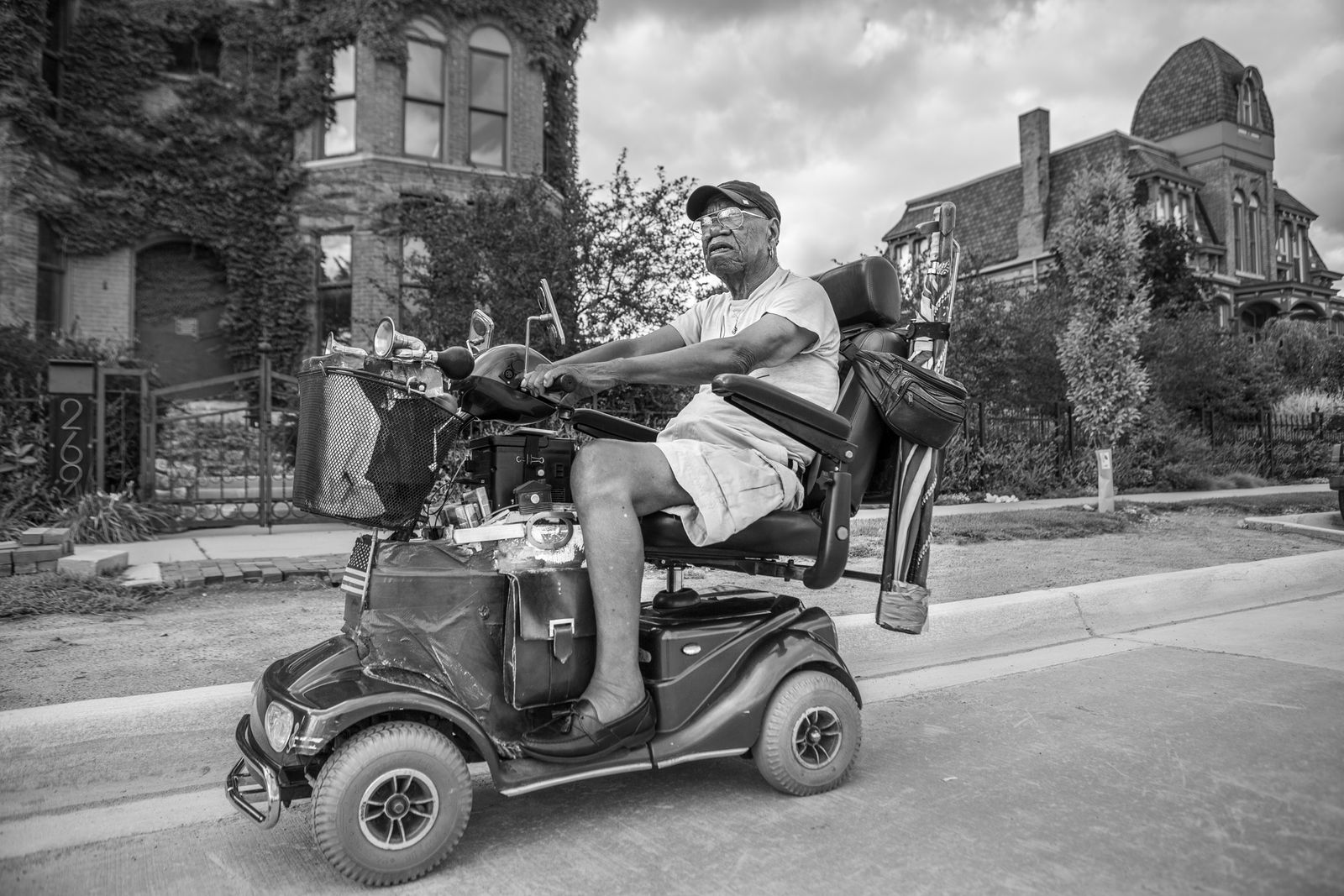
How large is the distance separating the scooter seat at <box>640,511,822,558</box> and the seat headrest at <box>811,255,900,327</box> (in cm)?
83

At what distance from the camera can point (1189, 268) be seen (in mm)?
25625

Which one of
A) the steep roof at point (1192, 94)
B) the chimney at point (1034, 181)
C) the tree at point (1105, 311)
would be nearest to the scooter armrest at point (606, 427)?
the tree at point (1105, 311)

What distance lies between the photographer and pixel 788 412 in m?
2.60

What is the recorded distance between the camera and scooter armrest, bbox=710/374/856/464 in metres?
2.53

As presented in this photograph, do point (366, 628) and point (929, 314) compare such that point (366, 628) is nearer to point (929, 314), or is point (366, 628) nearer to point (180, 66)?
point (929, 314)

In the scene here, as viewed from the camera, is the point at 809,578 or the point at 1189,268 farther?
the point at 1189,268

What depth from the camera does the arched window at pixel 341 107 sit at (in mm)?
16078

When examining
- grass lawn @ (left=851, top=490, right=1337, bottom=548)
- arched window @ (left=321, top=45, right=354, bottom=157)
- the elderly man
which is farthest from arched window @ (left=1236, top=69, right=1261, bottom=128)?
the elderly man

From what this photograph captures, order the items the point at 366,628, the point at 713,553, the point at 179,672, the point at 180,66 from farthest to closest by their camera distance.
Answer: the point at 180,66 < the point at 179,672 < the point at 713,553 < the point at 366,628

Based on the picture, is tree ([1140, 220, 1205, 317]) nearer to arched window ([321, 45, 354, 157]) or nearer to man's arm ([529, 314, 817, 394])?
arched window ([321, 45, 354, 157])

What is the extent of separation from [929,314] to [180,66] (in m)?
16.6

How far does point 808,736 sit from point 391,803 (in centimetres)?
125

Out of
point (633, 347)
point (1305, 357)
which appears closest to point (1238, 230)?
point (1305, 357)

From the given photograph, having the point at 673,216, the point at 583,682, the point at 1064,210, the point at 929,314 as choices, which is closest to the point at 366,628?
the point at 583,682
